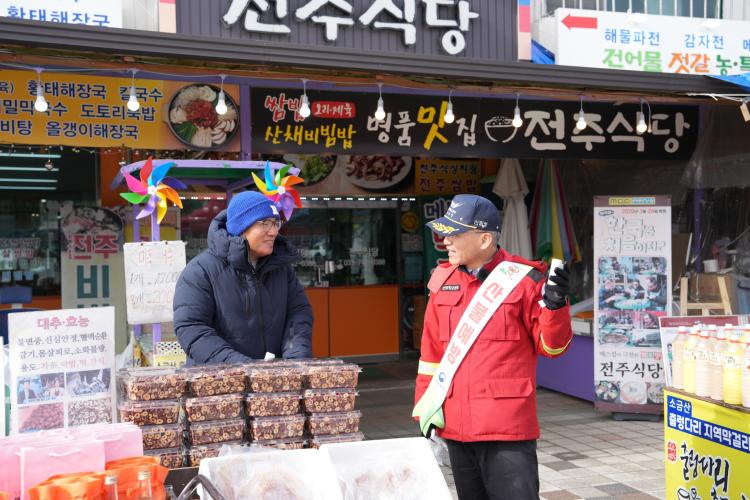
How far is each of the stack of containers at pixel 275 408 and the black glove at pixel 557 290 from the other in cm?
110

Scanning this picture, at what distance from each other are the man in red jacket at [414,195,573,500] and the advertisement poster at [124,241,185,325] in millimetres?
3409

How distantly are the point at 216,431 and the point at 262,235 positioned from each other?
3.53 ft

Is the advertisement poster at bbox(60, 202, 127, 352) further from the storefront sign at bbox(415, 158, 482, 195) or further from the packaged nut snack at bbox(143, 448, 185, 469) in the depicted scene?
the packaged nut snack at bbox(143, 448, 185, 469)

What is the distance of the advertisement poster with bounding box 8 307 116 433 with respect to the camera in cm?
327

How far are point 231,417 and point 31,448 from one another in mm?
882

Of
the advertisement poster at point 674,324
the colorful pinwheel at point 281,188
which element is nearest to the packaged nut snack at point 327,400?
the advertisement poster at point 674,324

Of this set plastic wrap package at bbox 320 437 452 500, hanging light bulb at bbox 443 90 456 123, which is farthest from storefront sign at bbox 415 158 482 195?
plastic wrap package at bbox 320 437 452 500

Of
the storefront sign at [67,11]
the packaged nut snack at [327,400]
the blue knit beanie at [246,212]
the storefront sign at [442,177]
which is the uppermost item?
the storefront sign at [67,11]

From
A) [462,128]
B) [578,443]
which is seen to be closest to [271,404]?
[578,443]

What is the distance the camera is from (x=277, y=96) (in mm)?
7129

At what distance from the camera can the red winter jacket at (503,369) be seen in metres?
3.39

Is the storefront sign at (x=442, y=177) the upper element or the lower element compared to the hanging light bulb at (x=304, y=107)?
lower

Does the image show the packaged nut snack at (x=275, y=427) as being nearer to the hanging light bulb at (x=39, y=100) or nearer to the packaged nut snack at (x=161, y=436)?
the packaged nut snack at (x=161, y=436)

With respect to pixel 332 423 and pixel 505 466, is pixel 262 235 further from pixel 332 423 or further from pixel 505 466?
pixel 505 466
